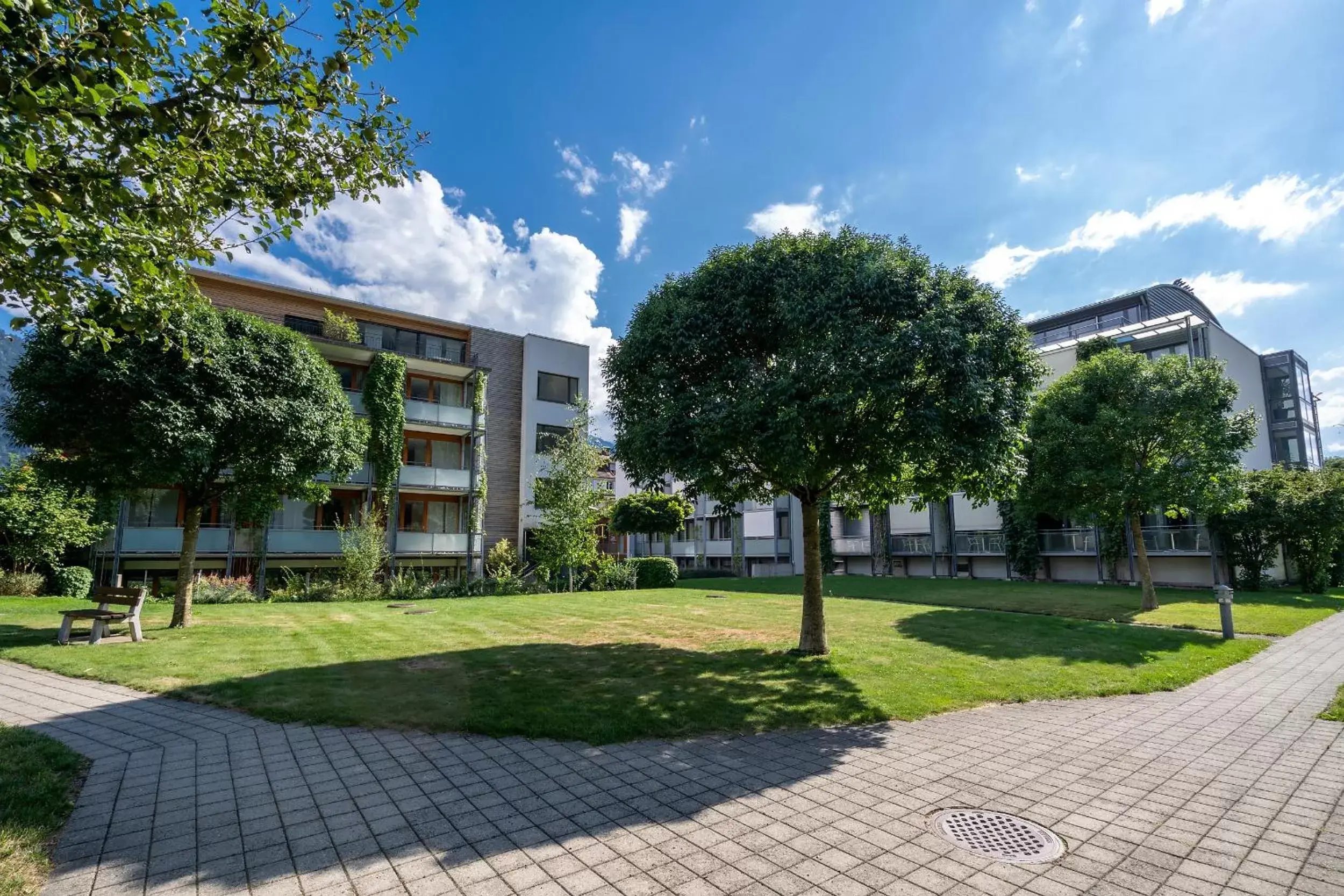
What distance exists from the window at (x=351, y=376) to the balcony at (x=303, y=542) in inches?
247

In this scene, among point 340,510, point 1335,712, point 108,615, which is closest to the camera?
point 1335,712

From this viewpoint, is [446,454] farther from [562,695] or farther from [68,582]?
[562,695]

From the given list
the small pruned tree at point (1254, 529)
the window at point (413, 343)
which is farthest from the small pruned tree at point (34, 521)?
the small pruned tree at point (1254, 529)

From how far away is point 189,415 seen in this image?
11.9 metres

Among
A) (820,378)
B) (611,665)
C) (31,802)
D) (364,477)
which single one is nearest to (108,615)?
(31,802)

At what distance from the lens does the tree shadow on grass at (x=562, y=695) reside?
20.7 feet

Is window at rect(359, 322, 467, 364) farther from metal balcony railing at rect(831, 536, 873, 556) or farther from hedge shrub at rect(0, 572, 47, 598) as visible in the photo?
metal balcony railing at rect(831, 536, 873, 556)

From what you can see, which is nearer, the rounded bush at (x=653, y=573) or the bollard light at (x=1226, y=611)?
the bollard light at (x=1226, y=611)

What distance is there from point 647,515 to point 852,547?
1314cm

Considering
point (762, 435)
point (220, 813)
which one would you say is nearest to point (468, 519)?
point (762, 435)

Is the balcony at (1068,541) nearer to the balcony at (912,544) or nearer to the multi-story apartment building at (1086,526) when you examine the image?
the multi-story apartment building at (1086,526)

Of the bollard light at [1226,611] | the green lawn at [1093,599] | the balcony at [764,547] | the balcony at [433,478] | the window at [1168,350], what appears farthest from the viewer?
the balcony at [764,547]

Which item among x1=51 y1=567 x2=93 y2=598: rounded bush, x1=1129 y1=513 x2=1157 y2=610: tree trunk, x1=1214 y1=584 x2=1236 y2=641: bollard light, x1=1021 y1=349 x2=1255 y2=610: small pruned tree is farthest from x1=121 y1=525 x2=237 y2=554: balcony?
x1=1129 y1=513 x2=1157 y2=610: tree trunk

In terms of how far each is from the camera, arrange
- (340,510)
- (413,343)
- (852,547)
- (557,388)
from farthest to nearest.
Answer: (852,547)
(557,388)
(413,343)
(340,510)
